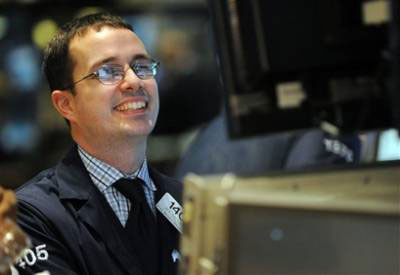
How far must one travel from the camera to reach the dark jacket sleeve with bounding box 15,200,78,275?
7.61 ft

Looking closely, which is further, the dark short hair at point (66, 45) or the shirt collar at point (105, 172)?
the dark short hair at point (66, 45)

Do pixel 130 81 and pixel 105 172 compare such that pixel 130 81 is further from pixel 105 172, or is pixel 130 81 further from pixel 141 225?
pixel 141 225

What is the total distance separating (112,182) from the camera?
2.63 meters

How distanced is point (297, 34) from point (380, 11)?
0.16 m

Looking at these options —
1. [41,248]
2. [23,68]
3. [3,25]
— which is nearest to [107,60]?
[41,248]

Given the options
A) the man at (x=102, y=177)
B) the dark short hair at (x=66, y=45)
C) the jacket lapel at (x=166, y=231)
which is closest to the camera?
the man at (x=102, y=177)

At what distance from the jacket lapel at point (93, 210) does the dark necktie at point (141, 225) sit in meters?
0.04

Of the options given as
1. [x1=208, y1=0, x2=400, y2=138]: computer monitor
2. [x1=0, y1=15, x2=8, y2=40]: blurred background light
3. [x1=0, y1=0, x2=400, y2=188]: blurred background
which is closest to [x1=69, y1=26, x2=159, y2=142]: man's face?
[x1=208, y1=0, x2=400, y2=138]: computer monitor

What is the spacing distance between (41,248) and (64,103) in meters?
0.65

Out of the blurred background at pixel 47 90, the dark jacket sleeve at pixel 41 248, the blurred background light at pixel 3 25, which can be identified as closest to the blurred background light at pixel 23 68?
the blurred background at pixel 47 90

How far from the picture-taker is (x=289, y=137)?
3615 mm

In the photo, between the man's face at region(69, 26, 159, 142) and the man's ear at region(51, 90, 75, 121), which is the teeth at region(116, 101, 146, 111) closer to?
the man's face at region(69, 26, 159, 142)

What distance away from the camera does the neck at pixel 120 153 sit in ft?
8.91

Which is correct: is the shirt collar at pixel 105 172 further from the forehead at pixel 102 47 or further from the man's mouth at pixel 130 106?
the forehead at pixel 102 47
